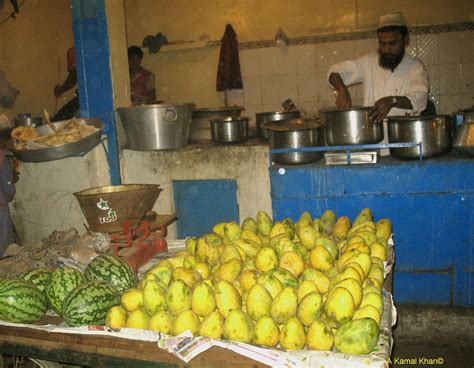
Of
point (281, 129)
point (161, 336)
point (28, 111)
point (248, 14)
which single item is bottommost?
point (161, 336)

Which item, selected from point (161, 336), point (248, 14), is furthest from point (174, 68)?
point (161, 336)

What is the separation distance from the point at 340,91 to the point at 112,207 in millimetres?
2878

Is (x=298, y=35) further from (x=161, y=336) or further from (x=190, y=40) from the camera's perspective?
(x=161, y=336)

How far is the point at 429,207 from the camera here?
382 centimetres

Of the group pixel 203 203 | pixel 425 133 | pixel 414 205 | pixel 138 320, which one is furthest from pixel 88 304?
pixel 203 203

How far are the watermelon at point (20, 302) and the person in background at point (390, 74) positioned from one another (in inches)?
120

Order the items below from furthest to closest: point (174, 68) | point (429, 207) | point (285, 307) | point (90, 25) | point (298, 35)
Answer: point (174, 68) < point (298, 35) < point (90, 25) < point (429, 207) < point (285, 307)

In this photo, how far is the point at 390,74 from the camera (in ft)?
16.3

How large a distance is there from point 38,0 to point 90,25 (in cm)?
419

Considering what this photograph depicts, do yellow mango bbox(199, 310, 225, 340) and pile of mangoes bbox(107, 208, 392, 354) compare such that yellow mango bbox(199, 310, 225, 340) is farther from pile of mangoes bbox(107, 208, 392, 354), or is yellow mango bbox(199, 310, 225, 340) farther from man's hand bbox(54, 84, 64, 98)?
man's hand bbox(54, 84, 64, 98)

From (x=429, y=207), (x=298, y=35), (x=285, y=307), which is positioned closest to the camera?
(x=285, y=307)

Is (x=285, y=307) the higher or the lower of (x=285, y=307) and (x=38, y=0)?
the lower

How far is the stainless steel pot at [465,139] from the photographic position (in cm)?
359

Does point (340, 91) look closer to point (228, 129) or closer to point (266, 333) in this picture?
point (228, 129)
